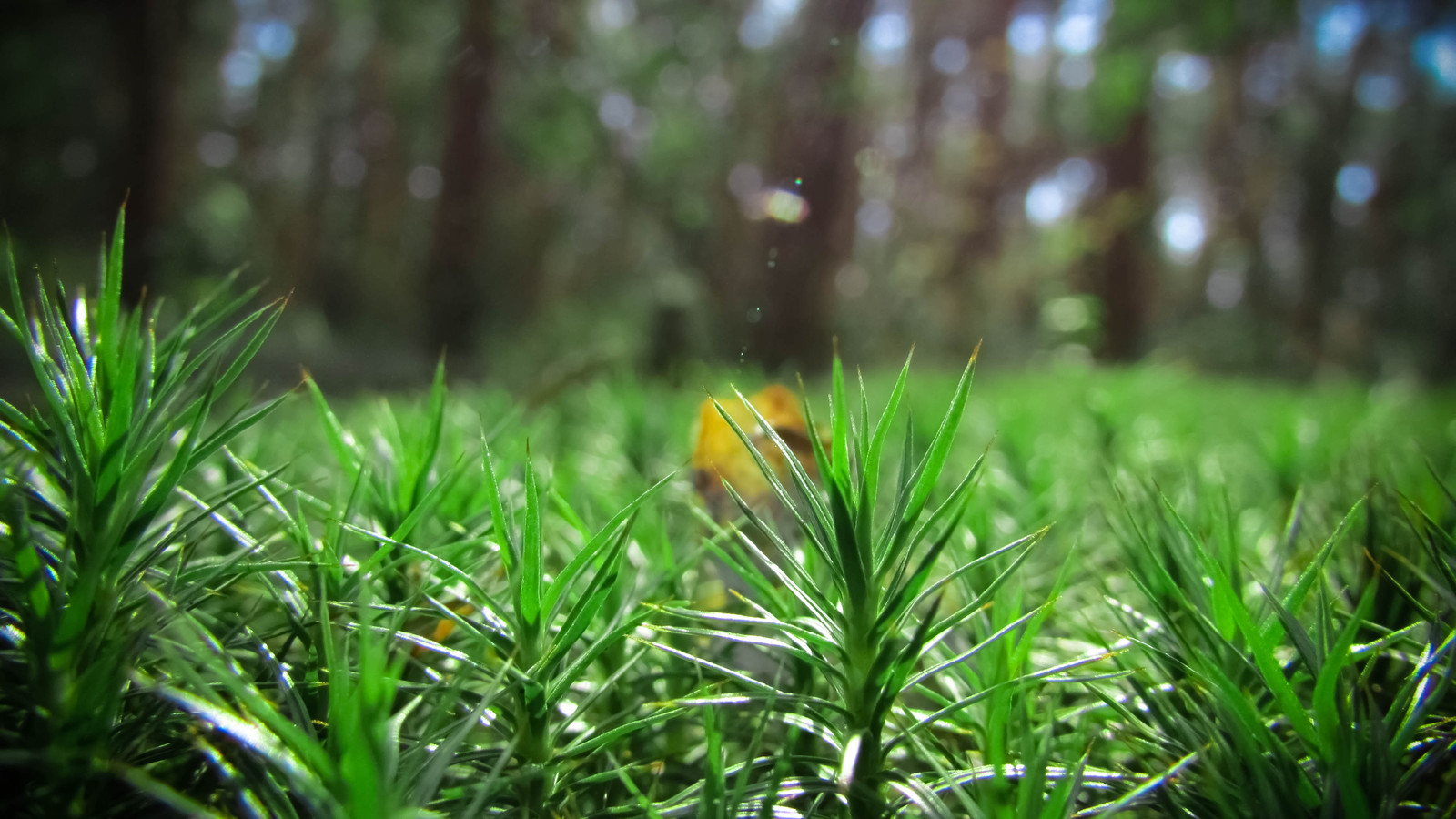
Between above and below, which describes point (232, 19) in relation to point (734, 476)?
above

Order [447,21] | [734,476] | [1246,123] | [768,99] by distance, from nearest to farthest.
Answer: [734,476]
[768,99]
[447,21]
[1246,123]

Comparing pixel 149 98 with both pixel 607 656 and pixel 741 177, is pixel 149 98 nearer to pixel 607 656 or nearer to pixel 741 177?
pixel 741 177

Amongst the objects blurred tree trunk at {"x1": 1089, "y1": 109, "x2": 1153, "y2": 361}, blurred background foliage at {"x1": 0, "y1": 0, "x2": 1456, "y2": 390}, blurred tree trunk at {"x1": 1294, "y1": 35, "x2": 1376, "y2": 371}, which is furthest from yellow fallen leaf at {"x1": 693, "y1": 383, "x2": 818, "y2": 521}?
blurred tree trunk at {"x1": 1294, "y1": 35, "x2": 1376, "y2": 371}

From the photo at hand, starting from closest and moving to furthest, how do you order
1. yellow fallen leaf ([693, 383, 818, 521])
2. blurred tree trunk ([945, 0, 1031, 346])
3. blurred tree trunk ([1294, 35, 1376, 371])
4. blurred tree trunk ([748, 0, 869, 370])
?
yellow fallen leaf ([693, 383, 818, 521]), blurred tree trunk ([748, 0, 869, 370]), blurred tree trunk ([945, 0, 1031, 346]), blurred tree trunk ([1294, 35, 1376, 371])

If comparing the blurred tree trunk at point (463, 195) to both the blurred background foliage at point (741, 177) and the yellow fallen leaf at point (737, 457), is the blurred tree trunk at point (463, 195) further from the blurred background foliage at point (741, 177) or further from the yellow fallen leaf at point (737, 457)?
the yellow fallen leaf at point (737, 457)

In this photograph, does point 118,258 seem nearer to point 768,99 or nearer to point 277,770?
point 277,770

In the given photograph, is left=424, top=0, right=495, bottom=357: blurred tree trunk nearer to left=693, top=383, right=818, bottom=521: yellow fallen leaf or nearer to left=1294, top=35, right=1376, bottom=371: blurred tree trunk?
left=693, top=383, right=818, bottom=521: yellow fallen leaf

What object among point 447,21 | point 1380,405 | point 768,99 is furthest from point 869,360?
point 447,21
